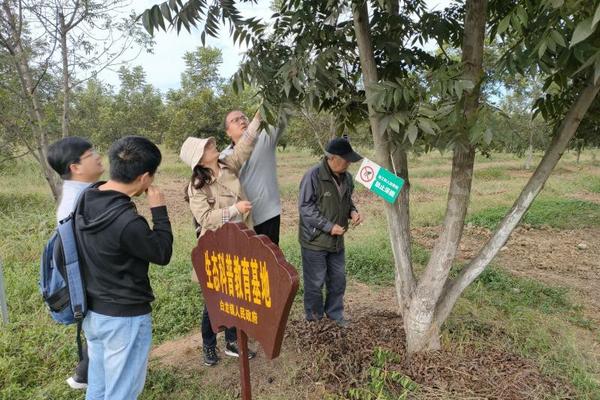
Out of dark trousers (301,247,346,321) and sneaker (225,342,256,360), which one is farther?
dark trousers (301,247,346,321)

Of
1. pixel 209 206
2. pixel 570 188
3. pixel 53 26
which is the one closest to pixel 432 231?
pixel 209 206

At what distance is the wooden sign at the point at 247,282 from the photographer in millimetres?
1740

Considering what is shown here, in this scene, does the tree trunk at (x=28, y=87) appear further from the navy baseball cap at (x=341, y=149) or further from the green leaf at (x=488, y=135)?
the green leaf at (x=488, y=135)

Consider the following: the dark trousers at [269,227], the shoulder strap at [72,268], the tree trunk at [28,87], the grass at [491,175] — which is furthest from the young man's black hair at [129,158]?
the grass at [491,175]

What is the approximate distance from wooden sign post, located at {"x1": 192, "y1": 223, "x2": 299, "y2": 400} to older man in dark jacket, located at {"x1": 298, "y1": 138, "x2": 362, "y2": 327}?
3.68ft

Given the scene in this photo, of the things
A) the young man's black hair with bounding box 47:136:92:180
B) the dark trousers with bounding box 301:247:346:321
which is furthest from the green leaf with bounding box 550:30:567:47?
the young man's black hair with bounding box 47:136:92:180

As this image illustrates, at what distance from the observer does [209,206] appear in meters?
2.61

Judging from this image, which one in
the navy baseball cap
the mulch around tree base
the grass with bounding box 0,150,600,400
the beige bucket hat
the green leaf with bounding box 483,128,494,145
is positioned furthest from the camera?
the navy baseball cap

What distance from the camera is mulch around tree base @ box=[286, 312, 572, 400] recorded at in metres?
2.41

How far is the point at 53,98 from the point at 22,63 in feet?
10.9

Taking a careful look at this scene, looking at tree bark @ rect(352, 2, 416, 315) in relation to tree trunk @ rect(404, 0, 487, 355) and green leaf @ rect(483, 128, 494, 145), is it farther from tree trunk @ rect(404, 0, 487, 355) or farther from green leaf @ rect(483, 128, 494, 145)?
green leaf @ rect(483, 128, 494, 145)

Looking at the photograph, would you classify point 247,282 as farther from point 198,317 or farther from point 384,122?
point 198,317

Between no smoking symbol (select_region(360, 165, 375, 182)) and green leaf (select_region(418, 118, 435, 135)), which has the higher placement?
green leaf (select_region(418, 118, 435, 135))

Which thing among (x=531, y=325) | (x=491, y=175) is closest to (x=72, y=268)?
(x=531, y=325)
